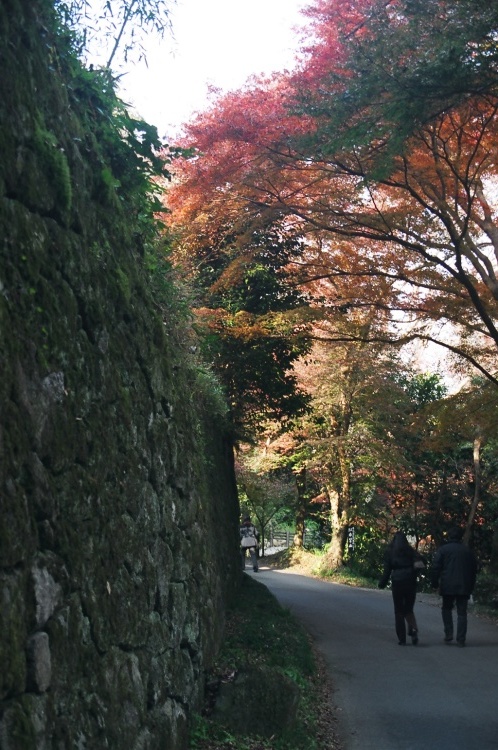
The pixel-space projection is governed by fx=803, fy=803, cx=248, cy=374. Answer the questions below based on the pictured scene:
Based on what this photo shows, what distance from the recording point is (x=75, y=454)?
4285 mm

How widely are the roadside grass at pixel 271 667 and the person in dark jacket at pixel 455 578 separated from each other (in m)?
2.31

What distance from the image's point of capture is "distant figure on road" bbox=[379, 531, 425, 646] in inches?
501

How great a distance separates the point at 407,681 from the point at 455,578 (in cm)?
294

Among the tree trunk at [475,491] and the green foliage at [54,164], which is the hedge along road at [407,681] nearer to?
the green foliage at [54,164]

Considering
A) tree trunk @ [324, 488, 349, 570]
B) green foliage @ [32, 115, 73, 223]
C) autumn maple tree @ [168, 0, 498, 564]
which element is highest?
autumn maple tree @ [168, 0, 498, 564]

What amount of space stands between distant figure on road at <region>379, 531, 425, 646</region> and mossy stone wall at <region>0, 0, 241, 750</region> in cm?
649

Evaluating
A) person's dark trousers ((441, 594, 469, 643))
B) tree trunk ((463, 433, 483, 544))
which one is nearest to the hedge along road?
person's dark trousers ((441, 594, 469, 643))

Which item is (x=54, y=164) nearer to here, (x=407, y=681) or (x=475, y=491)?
(x=407, y=681)

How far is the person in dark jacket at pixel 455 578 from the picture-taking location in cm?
1249

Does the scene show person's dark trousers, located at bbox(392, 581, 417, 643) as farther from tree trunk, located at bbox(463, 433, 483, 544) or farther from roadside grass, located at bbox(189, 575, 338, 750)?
tree trunk, located at bbox(463, 433, 483, 544)

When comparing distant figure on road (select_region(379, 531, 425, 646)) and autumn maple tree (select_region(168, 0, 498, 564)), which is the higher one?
autumn maple tree (select_region(168, 0, 498, 564))

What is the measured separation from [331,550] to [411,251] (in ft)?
57.2

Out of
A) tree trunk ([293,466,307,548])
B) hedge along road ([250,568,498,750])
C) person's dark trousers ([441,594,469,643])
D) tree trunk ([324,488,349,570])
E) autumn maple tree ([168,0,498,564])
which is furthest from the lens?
tree trunk ([293,466,307,548])

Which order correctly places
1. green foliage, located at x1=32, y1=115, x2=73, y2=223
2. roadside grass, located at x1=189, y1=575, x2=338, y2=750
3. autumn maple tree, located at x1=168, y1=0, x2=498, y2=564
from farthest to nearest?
autumn maple tree, located at x1=168, y1=0, x2=498, y2=564 < roadside grass, located at x1=189, y1=575, x2=338, y2=750 < green foliage, located at x1=32, y1=115, x2=73, y2=223
